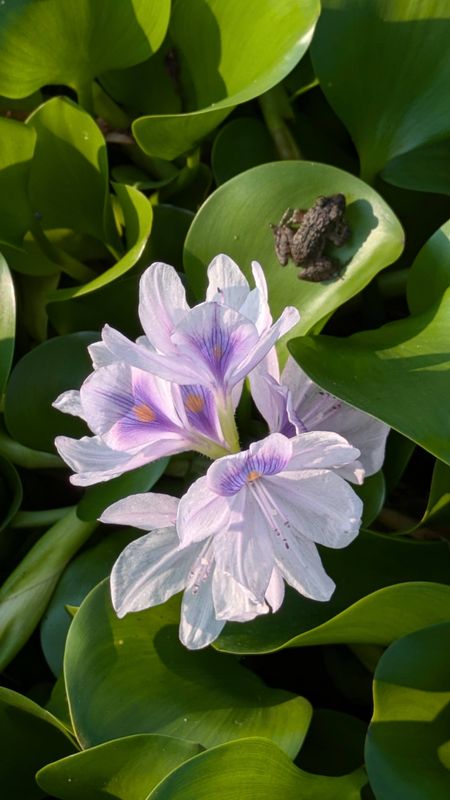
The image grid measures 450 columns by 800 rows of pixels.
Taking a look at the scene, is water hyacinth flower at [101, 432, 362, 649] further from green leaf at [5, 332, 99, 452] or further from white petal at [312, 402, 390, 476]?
green leaf at [5, 332, 99, 452]

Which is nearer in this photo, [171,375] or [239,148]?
[171,375]

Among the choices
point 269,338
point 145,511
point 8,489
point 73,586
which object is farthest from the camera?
point 8,489

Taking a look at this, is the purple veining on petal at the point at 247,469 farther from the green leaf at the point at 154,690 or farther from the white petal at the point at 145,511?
the green leaf at the point at 154,690

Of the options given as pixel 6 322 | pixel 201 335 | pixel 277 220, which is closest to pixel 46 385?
pixel 6 322

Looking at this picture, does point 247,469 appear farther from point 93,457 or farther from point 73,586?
point 73,586

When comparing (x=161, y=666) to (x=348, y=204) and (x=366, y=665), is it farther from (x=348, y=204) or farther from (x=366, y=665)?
(x=348, y=204)

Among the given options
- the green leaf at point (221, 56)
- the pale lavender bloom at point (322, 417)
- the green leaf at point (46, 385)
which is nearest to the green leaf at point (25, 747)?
the green leaf at point (46, 385)
